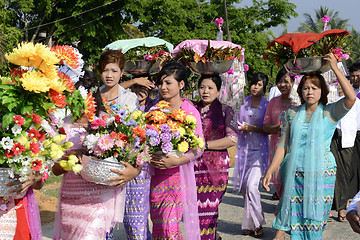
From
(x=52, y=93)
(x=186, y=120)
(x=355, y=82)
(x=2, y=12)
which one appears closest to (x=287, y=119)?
(x=186, y=120)

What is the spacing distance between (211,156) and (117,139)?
230 centimetres

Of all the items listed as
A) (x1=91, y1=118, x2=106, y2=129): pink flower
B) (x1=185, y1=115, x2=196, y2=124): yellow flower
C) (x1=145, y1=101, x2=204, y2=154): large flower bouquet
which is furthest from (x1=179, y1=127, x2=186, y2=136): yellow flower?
(x1=91, y1=118, x2=106, y2=129): pink flower

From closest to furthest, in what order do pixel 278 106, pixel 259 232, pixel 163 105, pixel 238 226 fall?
pixel 163 105 → pixel 259 232 → pixel 278 106 → pixel 238 226

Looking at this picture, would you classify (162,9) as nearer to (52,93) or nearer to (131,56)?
(131,56)

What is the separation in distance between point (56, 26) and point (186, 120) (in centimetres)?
1827

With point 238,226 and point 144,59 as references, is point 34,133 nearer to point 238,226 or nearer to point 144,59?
point 144,59

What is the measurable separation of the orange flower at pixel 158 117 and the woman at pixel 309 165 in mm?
1327

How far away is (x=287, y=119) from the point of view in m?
5.37

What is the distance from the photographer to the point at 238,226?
7555 millimetres

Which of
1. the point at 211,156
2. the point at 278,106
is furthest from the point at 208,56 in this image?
the point at 278,106

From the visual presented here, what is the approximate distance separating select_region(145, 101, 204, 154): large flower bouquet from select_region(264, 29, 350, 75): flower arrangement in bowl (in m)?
1.38

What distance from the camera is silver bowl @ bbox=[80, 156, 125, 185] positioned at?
3.67 metres

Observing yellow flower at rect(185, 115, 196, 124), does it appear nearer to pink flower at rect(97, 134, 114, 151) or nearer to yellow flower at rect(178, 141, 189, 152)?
yellow flower at rect(178, 141, 189, 152)

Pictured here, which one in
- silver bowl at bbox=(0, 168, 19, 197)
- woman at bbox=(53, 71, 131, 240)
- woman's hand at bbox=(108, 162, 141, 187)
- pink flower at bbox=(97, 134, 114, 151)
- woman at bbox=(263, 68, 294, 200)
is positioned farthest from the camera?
woman at bbox=(263, 68, 294, 200)
